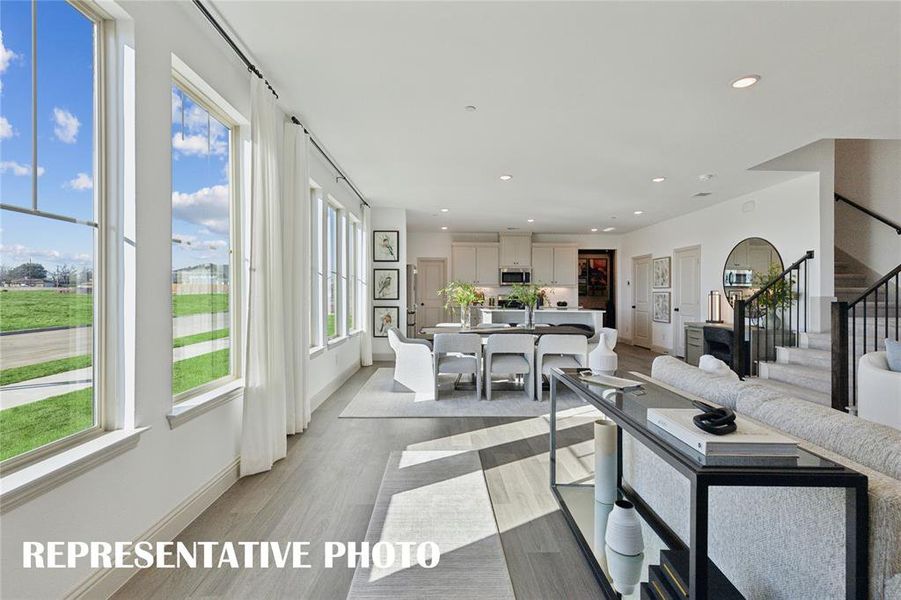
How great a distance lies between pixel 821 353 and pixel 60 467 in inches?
267

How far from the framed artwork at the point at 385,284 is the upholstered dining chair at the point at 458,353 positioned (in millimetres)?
2903

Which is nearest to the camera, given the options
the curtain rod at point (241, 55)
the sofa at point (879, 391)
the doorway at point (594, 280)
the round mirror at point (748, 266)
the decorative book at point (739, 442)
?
the decorative book at point (739, 442)

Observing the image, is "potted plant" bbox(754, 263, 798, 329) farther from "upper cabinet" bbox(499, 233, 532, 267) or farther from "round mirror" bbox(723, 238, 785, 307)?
"upper cabinet" bbox(499, 233, 532, 267)

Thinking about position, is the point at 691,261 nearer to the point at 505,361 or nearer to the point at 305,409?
the point at 505,361

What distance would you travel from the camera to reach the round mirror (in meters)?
6.06

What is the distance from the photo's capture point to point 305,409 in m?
3.79

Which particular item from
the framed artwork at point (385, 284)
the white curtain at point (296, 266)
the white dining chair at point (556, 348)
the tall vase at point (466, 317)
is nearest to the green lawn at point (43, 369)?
the white curtain at point (296, 266)

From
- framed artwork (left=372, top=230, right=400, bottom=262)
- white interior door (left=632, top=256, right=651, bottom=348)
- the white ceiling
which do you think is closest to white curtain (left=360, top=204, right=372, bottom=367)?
framed artwork (left=372, top=230, right=400, bottom=262)

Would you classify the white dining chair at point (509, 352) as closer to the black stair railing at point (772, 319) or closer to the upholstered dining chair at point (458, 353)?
the upholstered dining chair at point (458, 353)

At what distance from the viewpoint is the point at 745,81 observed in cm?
296

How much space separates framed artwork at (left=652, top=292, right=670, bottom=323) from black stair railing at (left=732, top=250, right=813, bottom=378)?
9.27ft

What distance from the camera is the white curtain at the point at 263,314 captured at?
2812mm

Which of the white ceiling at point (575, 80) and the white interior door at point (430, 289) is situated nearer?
the white ceiling at point (575, 80)

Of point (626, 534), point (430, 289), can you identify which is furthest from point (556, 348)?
point (430, 289)
